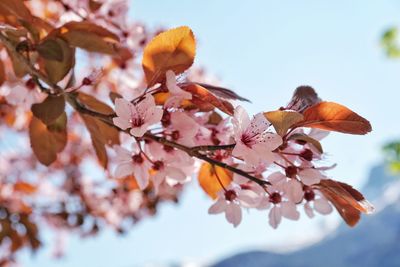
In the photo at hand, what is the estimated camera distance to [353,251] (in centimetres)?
3516

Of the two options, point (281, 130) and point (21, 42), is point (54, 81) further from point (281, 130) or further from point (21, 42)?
point (281, 130)

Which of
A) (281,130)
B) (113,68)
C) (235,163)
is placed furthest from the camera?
(113,68)

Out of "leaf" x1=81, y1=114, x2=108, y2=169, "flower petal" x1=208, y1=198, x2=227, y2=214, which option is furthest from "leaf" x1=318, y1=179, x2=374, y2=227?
"leaf" x1=81, y1=114, x2=108, y2=169

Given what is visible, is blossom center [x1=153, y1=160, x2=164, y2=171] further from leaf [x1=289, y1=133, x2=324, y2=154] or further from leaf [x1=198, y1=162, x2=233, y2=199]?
leaf [x1=289, y1=133, x2=324, y2=154]

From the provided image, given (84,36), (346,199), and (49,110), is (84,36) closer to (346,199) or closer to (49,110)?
(49,110)

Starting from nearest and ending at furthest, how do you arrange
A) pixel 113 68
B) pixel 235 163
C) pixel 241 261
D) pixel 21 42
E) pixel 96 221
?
pixel 235 163, pixel 21 42, pixel 113 68, pixel 96 221, pixel 241 261

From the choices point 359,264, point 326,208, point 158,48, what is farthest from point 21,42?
point 359,264

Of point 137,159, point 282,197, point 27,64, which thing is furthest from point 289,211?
point 27,64

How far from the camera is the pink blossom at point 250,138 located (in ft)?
2.05

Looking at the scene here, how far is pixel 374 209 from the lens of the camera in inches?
26.4

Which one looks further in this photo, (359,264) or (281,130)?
(359,264)

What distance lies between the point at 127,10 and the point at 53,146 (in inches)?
17.6

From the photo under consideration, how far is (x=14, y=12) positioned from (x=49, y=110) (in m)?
0.19

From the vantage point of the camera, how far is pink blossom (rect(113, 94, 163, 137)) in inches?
25.6
